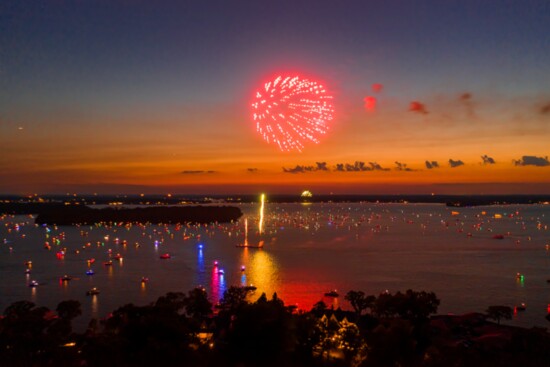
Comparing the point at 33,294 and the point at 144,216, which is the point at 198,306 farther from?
the point at 144,216

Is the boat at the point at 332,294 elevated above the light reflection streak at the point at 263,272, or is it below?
above

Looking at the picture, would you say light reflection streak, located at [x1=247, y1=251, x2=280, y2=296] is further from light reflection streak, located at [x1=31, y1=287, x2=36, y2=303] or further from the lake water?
light reflection streak, located at [x1=31, y1=287, x2=36, y2=303]

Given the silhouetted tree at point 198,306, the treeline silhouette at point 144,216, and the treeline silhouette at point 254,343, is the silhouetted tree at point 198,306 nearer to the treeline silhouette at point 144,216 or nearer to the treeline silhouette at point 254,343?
the treeline silhouette at point 254,343

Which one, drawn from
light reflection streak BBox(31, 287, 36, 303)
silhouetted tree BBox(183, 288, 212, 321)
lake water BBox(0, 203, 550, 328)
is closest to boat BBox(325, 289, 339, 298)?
lake water BBox(0, 203, 550, 328)

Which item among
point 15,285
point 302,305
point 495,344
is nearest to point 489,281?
point 302,305

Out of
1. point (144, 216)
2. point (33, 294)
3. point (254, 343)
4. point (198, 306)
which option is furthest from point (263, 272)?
point (144, 216)

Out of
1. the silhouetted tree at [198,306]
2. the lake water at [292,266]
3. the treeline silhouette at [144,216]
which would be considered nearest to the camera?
the silhouetted tree at [198,306]

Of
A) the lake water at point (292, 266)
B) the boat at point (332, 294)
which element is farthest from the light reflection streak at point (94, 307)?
the boat at point (332, 294)

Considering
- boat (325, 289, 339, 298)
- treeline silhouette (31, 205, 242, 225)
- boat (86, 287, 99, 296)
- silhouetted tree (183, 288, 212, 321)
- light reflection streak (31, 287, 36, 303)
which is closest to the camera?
silhouetted tree (183, 288, 212, 321)
